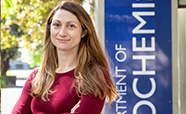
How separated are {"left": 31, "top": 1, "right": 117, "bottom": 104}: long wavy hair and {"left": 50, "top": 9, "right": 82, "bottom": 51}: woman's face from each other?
35mm

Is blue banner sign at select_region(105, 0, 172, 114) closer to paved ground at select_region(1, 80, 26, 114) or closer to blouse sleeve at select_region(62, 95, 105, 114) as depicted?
blouse sleeve at select_region(62, 95, 105, 114)

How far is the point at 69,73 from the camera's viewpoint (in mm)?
2047

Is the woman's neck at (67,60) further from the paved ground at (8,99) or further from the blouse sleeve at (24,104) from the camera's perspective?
the paved ground at (8,99)

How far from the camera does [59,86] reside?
2.01 metres

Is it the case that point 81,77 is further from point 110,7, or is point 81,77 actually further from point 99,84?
point 110,7

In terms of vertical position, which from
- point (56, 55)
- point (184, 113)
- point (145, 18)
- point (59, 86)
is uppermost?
point (145, 18)

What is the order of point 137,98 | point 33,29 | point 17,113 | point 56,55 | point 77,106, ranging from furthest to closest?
1. point 33,29
2. point 137,98
3. point 56,55
4. point 17,113
5. point 77,106

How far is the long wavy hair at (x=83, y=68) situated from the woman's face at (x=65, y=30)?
1.4 inches

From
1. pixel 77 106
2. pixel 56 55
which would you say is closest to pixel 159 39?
pixel 56 55

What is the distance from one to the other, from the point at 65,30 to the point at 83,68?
25cm

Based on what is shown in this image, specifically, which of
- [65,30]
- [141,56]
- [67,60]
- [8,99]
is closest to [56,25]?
[65,30]

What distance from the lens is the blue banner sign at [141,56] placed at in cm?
327

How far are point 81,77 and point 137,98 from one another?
1.41 m

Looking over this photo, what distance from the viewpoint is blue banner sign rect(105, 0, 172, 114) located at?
327cm
